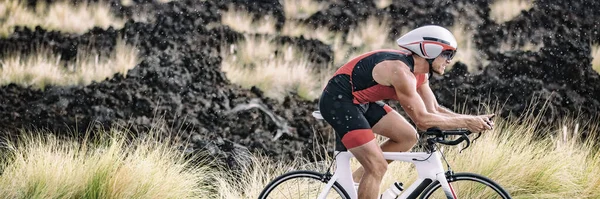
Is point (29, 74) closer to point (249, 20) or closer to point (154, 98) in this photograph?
point (154, 98)

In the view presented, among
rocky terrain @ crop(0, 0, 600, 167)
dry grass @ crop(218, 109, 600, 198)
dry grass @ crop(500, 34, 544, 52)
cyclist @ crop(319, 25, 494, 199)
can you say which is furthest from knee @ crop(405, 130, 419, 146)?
dry grass @ crop(500, 34, 544, 52)

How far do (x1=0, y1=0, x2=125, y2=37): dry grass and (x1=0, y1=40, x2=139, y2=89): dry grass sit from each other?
57 cm

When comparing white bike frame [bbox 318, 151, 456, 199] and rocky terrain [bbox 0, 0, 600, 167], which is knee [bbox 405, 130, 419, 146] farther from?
rocky terrain [bbox 0, 0, 600, 167]

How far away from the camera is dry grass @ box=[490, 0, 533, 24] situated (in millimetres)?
13273

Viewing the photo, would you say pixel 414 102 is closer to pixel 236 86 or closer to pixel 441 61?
pixel 441 61

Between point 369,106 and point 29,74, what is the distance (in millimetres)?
6637

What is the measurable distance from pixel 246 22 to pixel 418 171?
25.6ft

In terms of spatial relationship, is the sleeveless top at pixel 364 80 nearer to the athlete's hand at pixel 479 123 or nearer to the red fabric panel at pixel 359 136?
the red fabric panel at pixel 359 136

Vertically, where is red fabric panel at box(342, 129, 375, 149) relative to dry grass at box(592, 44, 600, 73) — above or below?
below

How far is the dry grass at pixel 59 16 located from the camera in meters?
12.1

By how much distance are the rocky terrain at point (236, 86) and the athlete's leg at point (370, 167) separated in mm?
4279

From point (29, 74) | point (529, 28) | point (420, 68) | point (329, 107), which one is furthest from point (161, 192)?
point (529, 28)

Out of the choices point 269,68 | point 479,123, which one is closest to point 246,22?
point 269,68

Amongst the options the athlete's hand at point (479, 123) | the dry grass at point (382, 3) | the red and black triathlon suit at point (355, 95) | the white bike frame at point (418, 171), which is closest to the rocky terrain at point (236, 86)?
the dry grass at point (382, 3)
